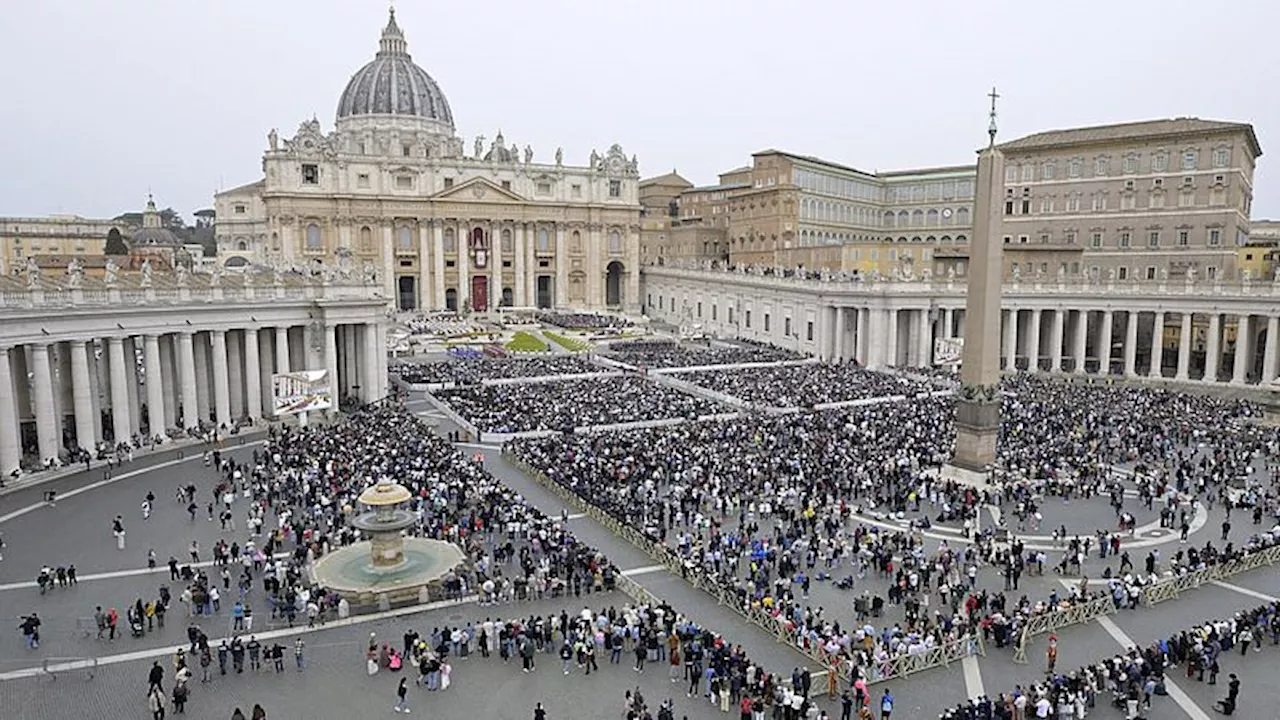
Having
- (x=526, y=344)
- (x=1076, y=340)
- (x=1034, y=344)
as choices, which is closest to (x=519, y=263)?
(x=526, y=344)

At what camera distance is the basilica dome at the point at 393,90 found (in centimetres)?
10775

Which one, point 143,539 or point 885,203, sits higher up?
point 885,203

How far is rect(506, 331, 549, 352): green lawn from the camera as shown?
64.3 meters

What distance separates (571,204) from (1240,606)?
283 feet

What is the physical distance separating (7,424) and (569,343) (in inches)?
1582

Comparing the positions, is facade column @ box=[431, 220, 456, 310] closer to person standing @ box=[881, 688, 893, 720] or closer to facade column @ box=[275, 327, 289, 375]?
facade column @ box=[275, 327, 289, 375]

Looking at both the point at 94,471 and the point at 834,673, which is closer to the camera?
the point at 834,673

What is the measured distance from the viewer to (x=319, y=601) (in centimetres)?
1989

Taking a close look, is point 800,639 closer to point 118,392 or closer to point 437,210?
point 118,392

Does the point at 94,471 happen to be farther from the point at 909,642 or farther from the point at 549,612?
the point at 909,642

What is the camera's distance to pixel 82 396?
33812mm

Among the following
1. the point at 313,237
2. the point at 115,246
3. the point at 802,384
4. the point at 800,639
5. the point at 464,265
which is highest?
the point at 313,237

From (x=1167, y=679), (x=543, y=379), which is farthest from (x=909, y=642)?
(x=543, y=379)

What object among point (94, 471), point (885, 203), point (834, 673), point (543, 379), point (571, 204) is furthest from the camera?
point (571, 204)
